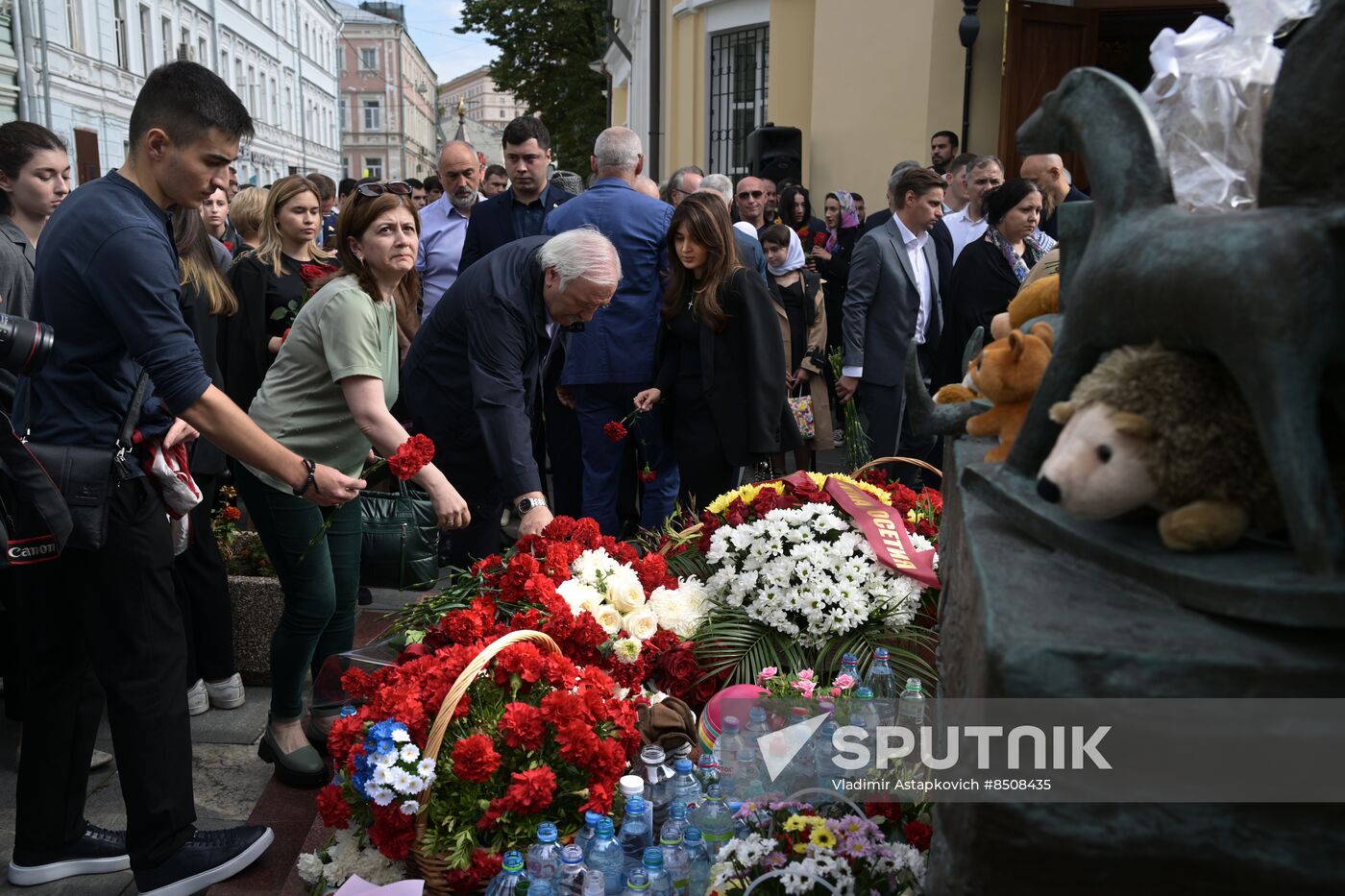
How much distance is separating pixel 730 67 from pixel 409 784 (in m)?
15.1

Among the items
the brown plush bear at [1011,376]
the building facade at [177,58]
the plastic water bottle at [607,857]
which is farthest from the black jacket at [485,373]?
the building facade at [177,58]

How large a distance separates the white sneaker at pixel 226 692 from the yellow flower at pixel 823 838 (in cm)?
302

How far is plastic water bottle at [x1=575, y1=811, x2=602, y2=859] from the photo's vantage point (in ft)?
7.07

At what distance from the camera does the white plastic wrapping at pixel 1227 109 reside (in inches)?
59.1

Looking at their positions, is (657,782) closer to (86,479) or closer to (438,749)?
(438,749)

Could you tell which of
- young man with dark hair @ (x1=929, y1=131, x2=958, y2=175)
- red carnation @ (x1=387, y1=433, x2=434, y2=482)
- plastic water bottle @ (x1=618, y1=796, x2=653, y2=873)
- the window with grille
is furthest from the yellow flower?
the window with grille

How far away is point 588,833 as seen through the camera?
2180 mm

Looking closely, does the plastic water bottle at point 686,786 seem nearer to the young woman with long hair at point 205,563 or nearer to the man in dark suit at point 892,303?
the young woman with long hair at point 205,563

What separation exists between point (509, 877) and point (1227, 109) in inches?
71.1

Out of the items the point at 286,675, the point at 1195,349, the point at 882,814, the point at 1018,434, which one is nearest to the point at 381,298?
the point at 286,675

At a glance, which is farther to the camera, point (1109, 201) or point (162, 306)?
point (162, 306)

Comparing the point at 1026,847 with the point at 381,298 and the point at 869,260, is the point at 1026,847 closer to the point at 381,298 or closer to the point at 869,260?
the point at 381,298

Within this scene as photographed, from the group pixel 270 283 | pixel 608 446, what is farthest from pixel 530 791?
pixel 270 283

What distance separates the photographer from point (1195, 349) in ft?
4.07
